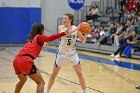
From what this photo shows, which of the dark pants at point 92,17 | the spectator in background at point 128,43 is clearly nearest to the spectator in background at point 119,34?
the spectator in background at point 128,43

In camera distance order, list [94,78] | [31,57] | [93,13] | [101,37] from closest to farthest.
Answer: [31,57] → [94,78] → [101,37] → [93,13]

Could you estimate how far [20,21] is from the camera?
26.0 m

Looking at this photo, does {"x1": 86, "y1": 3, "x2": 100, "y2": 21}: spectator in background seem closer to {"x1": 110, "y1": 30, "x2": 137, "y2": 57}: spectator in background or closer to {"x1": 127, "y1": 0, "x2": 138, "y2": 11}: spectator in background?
{"x1": 127, "y1": 0, "x2": 138, "y2": 11}: spectator in background

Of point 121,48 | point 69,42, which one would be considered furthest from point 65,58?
point 121,48

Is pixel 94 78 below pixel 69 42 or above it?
below

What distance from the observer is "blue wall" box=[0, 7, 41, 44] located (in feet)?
84.4

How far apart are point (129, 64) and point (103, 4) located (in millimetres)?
11936

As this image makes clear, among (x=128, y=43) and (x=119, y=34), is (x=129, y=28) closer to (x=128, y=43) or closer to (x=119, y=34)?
(x=119, y=34)

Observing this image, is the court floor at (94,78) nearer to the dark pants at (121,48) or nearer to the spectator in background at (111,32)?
the dark pants at (121,48)

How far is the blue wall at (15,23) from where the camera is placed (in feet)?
84.4

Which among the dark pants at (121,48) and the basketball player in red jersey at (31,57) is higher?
the basketball player in red jersey at (31,57)

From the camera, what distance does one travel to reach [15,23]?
25875mm

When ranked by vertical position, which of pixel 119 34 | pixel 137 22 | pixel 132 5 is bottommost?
pixel 119 34

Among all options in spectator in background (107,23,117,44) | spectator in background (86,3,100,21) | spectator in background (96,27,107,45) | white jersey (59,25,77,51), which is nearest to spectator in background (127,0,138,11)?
spectator in background (96,27,107,45)
